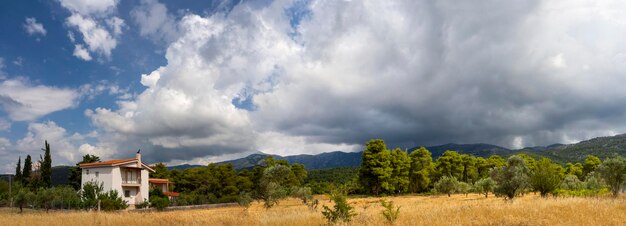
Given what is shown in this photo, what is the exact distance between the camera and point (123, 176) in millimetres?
56094

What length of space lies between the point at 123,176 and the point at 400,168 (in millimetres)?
41572

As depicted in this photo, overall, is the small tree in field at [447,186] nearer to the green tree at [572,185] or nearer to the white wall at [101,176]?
the green tree at [572,185]

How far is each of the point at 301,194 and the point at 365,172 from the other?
1001 inches

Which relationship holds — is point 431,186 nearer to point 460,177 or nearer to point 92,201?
point 460,177

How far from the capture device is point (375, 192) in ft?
218

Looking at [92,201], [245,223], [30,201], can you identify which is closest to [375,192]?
[92,201]

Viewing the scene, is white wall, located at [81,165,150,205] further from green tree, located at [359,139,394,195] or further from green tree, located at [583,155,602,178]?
green tree, located at [583,155,602,178]

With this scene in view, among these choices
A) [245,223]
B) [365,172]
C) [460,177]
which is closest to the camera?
[245,223]

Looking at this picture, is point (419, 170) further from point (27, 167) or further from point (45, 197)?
point (27, 167)

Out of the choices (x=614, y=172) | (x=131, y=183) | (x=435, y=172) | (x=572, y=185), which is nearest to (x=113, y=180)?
(x=131, y=183)

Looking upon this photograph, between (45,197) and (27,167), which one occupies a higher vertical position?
(27,167)

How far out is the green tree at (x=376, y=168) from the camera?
6444cm

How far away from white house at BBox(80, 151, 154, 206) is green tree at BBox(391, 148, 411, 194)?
1479 inches

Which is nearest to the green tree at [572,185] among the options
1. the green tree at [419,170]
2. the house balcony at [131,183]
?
the green tree at [419,170]
